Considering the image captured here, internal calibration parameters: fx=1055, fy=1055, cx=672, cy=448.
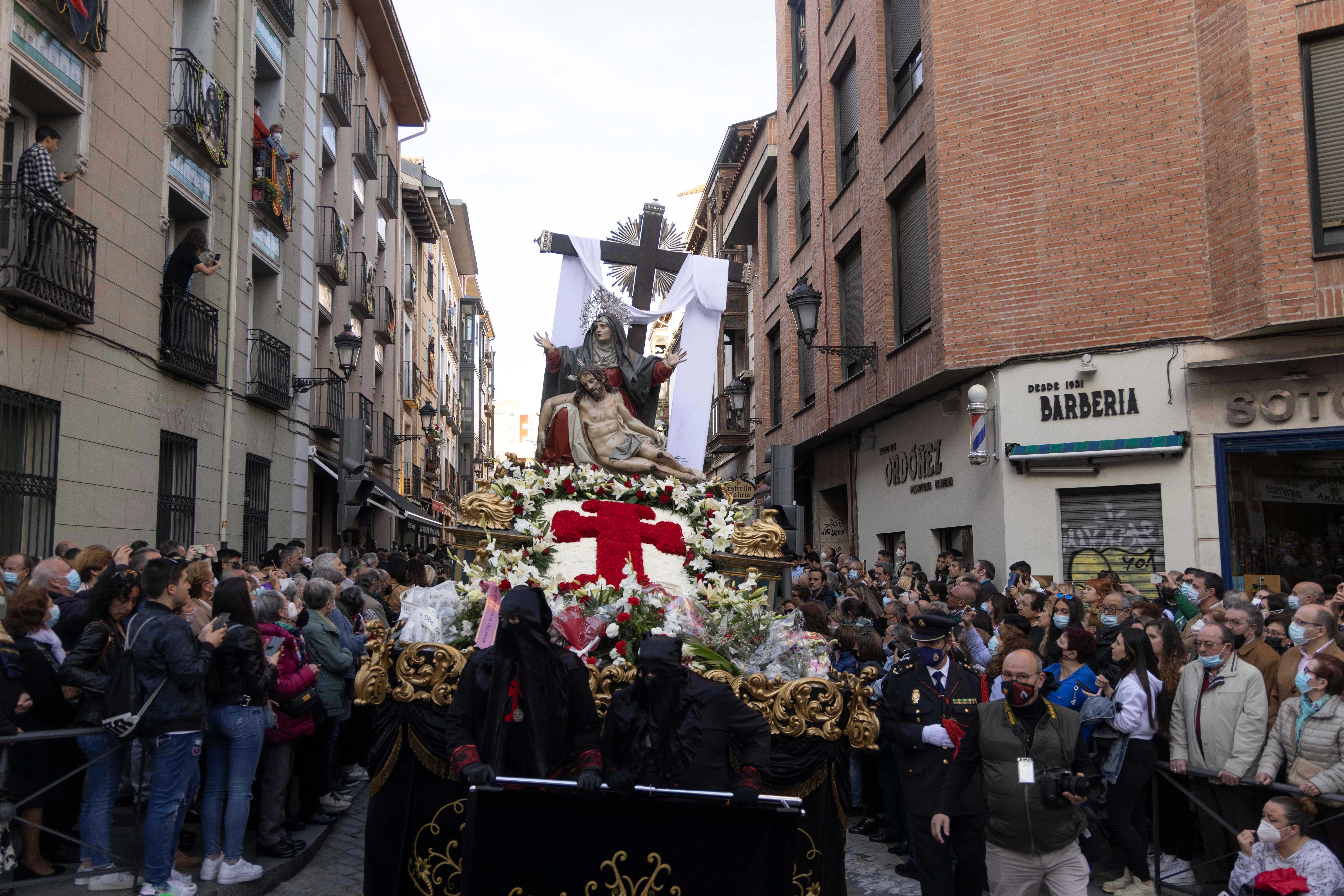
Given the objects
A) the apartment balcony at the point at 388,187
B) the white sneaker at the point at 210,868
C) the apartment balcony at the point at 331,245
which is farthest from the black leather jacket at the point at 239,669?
the apartment balcony at the point at 388,187

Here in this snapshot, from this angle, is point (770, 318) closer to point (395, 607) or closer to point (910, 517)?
point (910, 517)

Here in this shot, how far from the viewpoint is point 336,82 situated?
21219mm

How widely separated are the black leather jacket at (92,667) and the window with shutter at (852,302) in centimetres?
1314

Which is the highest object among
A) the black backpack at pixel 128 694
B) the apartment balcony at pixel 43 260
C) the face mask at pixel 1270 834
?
the apartment balcony at pixel 43 260

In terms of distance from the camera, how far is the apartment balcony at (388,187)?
26797 millimetres

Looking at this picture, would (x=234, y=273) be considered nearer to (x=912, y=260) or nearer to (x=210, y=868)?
(x=912, y=260)

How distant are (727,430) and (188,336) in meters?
17.2

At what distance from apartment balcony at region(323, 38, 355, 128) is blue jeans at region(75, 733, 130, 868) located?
1685 centimetres

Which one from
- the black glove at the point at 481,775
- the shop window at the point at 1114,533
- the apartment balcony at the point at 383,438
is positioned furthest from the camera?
the apartment balcony at the point at 383,438

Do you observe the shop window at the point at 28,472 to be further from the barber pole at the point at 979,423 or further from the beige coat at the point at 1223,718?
the barber pole at the point at 979,423

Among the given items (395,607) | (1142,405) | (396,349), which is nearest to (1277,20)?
(1142,405)

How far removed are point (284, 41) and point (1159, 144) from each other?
13.6 m

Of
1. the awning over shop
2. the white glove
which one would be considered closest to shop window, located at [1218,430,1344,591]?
the awning over shop

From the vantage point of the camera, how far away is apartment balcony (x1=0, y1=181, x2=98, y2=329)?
8.93 metres
